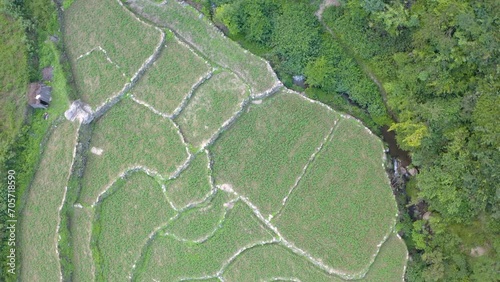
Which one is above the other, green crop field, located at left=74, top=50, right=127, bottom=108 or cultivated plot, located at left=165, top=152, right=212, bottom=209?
green crop field, located at left=74, top=50, right=127, bottom=108

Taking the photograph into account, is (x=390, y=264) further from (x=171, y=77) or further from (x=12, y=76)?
(x=12, y=76)

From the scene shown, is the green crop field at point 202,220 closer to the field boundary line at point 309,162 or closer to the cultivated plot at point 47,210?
the field boundary line at point 309,162

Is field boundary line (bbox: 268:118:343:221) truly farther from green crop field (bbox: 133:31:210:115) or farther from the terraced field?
green crop field (bbox: 133:31:210:115)

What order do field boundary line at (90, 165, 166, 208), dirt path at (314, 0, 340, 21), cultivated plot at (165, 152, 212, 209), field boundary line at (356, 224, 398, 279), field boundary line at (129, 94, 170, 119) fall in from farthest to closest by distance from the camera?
dirt path at (314, 0, 340, 21) → field boundary line at (129, 94, 170, 119) → field boundary line at (90, 165, 166, 208) → cultivated plot at (165, 152, 212, 209) → field boundary line at (356, 224, 398, 279)

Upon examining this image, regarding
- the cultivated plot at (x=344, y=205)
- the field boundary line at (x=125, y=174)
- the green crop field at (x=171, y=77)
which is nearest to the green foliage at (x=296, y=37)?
the cultivated plot at (x=344, y=205)

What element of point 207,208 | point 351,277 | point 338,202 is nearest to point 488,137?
point 338,202

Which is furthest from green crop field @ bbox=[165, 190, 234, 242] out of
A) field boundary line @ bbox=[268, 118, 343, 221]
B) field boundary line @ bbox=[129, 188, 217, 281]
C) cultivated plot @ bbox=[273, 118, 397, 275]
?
cultivated plot @ bbox=[273, 118, 397, 275]
